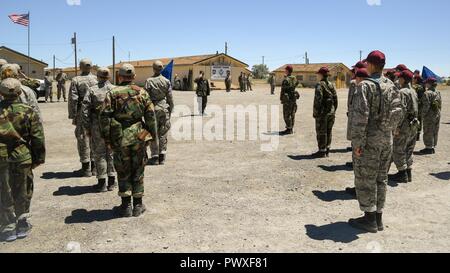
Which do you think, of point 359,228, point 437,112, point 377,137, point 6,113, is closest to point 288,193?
point 359,228

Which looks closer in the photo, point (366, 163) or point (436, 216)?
point (366, 163)

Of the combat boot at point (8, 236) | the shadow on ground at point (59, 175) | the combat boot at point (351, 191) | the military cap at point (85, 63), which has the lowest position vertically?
the combat boot at point (8, 236)

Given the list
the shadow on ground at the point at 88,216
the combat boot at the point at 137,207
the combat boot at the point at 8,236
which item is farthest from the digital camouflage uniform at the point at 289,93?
the combat boot at the point at 8,236

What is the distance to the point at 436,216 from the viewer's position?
5.47m

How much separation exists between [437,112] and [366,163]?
6165 millimetres

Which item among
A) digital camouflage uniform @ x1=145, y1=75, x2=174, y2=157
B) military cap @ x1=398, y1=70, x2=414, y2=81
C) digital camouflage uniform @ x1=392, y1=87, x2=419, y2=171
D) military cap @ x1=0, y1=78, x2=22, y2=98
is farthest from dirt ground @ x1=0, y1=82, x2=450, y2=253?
military cap @ x1=398, y1=70, x2=414, y2=81

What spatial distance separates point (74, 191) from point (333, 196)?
14.1 ft

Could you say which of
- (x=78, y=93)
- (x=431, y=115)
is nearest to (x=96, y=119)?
(x=78, y=93)

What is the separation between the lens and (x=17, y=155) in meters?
4.49

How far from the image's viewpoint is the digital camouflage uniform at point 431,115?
9641 millimetres

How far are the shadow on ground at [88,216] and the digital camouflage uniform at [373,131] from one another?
3.36 m

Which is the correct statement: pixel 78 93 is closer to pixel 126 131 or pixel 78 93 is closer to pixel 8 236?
pixel 126 131

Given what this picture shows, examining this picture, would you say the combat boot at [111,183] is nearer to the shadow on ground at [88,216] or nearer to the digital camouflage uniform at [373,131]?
the shadow on ground at [88,216]
